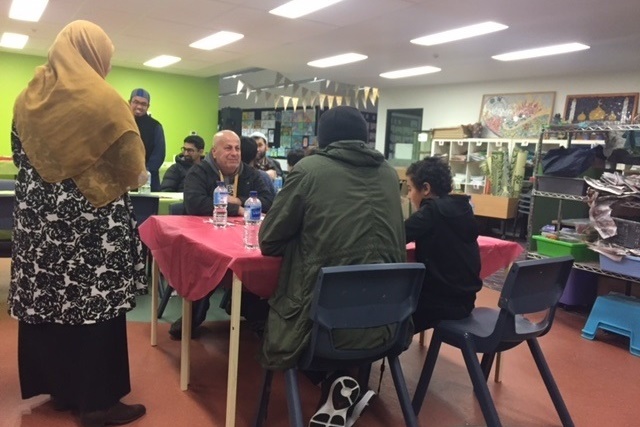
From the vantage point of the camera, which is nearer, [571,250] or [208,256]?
[208,256]

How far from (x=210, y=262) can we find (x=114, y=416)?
2.47ft

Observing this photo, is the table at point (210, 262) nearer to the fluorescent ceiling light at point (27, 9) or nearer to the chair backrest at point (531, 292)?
the chair backrest at point (531, 292)

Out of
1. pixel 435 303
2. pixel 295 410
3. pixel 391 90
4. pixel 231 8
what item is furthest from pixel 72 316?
pixel 391 90

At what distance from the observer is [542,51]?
20.8 ft

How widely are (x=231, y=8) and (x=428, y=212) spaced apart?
12.5 feet

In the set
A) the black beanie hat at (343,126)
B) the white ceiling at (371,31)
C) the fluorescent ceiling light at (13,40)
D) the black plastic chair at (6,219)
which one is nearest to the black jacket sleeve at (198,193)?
the black plastic chair at (6,219)

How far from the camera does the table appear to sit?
6.44 feet

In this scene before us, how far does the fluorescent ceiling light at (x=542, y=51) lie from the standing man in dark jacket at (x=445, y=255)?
4.73 meters

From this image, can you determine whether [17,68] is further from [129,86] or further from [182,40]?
[182,40]

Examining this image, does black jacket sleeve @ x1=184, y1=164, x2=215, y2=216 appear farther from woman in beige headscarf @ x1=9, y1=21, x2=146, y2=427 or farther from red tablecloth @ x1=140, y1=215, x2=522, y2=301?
woman in beige headscarf @ x1=9, y1=21, x2=146, y2=427

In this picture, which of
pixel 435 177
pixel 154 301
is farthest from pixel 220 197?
pixel 435 177

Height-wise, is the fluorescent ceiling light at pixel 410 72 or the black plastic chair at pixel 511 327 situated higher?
the fluorescent ceiling light at pixel 410 72

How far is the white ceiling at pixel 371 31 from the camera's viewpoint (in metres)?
4.81

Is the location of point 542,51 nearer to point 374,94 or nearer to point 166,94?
point 374,94
